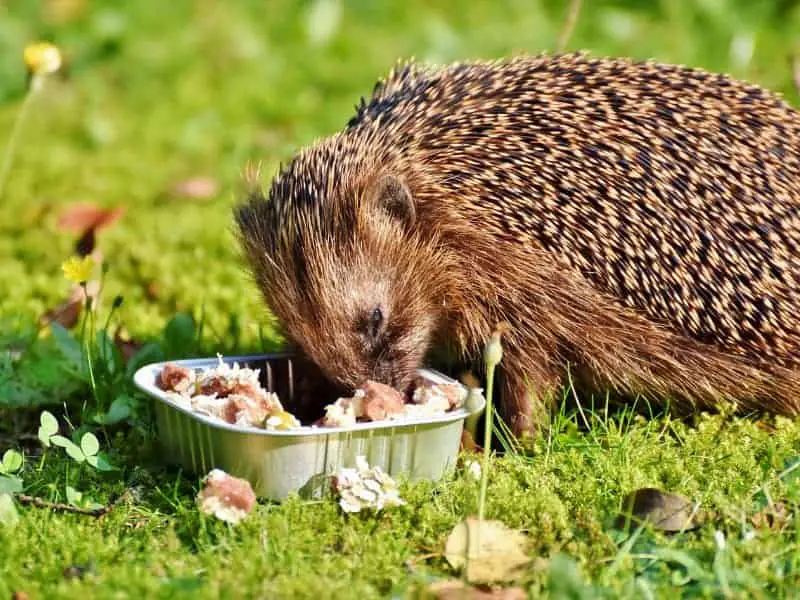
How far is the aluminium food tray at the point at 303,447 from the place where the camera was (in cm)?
385

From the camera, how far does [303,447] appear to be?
3857mm

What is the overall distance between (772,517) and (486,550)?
0.94 metres

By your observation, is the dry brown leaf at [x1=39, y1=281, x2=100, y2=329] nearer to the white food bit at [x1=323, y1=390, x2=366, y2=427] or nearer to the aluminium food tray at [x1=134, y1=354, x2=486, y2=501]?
the aluminium food tray at [x1=134, y1=354, x2=486, y2=501]

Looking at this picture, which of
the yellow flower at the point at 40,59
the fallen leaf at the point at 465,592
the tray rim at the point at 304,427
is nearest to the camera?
the fallen leaf at the point at 465,592

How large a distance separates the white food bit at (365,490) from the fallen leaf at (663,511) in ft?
2.34

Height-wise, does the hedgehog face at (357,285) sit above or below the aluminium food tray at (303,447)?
above

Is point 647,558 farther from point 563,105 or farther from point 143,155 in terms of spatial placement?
point 143,155

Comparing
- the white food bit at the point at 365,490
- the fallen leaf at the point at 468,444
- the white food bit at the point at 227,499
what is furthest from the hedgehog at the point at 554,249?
the white food bit at the point at 227,499

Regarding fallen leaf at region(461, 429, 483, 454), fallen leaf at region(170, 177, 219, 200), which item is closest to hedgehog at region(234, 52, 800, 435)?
fallen leaf at region(461, 429, 483, 454)

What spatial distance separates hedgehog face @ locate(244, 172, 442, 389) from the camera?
441cm

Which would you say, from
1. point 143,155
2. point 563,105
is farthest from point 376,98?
point 143,155

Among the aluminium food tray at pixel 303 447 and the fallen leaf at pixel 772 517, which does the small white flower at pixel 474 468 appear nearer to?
the aluminium food tray at pixel 303 447

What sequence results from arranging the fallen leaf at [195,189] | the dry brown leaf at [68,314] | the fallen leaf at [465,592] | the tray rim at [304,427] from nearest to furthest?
the fallen leaf at [465,592], the tray rim at [304,427], the dry brown leaf at [68,314], the fallen leaf at [195,189]

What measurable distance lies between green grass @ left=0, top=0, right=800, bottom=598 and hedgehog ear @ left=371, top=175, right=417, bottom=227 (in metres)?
0.83
